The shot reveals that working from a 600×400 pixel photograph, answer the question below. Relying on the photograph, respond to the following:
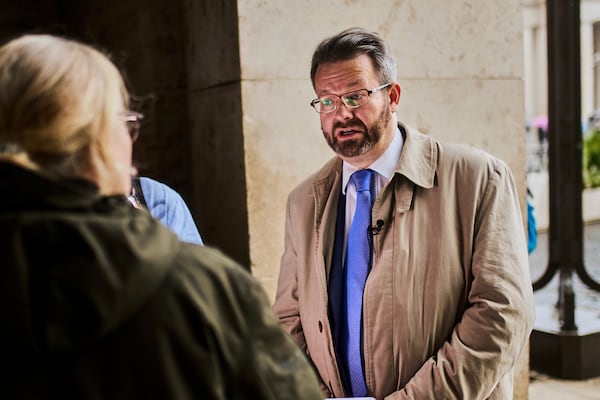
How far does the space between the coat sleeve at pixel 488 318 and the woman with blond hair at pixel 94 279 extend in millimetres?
1140

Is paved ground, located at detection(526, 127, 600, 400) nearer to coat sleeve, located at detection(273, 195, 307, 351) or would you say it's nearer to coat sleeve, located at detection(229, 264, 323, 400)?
coat sleeve, located at detection(273, 195, 307, 351)

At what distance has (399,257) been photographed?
7.83ft

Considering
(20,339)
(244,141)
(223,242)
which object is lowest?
(223,242)

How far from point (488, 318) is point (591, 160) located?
12287 millimetres

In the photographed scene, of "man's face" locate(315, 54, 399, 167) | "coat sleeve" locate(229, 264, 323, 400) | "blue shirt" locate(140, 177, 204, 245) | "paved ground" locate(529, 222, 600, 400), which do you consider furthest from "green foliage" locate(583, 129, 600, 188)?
"coat sleeve" locate(229, 264, 323, 400)

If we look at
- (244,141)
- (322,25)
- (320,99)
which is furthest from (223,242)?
(320,99)

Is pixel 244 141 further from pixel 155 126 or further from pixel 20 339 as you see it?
pixel 20 339

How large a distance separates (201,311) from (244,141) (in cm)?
247

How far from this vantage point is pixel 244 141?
3592 millimetres

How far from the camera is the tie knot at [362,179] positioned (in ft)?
8.23

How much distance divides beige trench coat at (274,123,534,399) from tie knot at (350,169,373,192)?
0.28 feet

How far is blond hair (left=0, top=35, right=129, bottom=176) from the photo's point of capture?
1.17m

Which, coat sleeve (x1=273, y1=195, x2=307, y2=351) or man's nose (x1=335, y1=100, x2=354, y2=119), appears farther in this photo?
coat sleeve (x1=273, y1=195, x2=307, y2=351)

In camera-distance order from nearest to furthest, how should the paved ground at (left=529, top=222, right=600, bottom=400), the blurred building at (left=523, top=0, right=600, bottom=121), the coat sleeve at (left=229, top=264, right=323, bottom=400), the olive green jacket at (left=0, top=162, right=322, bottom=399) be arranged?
the olive green jacket at (left=0, top=162, right=322, bottom=399), the coat sleeve at (left=229, top=264, right=323, bottom=400), the paved ground at (left=529, top=222, right=600, bottom=400), the blurred building at (left=523, top=0, right=600, bottom=121)
